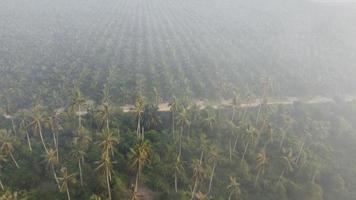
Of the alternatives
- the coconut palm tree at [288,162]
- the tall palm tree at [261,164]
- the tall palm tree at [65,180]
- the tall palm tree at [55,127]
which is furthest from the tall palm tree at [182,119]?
the tall palm tree at [55,127]

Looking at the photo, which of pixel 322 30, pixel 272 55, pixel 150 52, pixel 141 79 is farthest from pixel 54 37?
pixel 322 30

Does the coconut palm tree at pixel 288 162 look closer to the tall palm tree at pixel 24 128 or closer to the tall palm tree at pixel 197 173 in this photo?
the tall palm tree at pixel 197 173

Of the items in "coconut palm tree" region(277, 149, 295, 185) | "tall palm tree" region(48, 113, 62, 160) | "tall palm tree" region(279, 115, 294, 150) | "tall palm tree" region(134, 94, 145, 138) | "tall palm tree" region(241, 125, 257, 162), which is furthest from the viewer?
"tall palm tree" region(279, 115, 294, 150)

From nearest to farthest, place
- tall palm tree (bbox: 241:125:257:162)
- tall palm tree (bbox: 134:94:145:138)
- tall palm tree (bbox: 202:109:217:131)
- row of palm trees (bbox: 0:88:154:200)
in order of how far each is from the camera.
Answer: row of palm trees (bbox: 0:88:154:200) → tall palm tree (bbox: 134:94:145:138) → tall palm tree (bbox: 241:125:257:162) → tall palm tree (bbox: 202:109:217:131)

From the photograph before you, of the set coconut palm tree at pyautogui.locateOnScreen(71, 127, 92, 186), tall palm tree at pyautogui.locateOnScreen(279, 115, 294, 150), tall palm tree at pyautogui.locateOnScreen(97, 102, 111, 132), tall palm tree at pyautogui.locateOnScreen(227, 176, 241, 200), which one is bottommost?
tall palm tree at pyautogui.locateOnScreen(227, 176, 241, 200)

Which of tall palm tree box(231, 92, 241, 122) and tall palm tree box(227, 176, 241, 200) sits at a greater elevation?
tall palm tree box(231, 92, 241, 122)

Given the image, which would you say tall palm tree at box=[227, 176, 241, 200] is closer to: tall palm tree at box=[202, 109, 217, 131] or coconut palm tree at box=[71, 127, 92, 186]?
tall palm tree at box=[202, 109, 217, 131]

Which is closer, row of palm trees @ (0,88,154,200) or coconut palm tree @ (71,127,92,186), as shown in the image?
row of palm trees @ (0,88,154,200)

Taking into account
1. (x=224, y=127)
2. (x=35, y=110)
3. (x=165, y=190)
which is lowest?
(x=165, y=190)

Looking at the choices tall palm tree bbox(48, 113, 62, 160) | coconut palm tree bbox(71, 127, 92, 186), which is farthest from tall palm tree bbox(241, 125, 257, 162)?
tall palm tree bbox(48, 113, 62, 160)

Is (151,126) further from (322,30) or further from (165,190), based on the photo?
(322,30)

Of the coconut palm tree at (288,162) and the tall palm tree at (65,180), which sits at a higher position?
the tall palm tree at (65,180)
